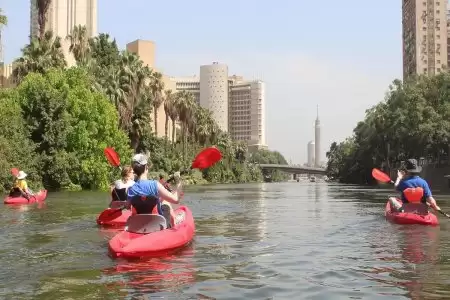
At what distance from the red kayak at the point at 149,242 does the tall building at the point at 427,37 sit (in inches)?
4815

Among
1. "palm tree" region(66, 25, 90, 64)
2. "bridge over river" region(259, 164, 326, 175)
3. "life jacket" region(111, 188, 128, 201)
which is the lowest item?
"bridge over river" region(259, 164, 326, 175)

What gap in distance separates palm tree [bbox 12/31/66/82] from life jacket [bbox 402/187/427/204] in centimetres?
3866

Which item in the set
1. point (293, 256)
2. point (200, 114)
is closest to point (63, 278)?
point (293, 256)

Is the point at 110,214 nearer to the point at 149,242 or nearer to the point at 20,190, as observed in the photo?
the point at 149,242

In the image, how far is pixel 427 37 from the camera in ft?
426

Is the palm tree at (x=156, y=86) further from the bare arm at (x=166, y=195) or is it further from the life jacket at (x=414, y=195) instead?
the bare arm at (x=166, y=195)

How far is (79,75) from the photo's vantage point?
46.6m

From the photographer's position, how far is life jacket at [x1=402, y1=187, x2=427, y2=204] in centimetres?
1577

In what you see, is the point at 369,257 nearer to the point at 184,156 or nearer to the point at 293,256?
the point at 293,256

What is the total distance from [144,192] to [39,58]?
4168 centimetres

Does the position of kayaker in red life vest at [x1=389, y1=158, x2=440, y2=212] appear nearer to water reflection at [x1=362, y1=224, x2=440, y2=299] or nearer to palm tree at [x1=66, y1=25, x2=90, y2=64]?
water reflection at [x1=362, y1=224, x2=440, y2=299]

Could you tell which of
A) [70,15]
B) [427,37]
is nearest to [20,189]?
[70,15]

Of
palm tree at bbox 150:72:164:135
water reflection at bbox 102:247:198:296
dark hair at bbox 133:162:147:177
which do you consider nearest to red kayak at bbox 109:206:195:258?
water reflection at bbox 102:247:198:296

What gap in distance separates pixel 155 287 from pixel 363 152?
312 feet
